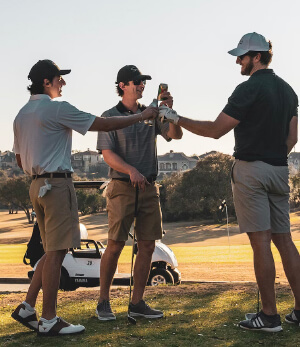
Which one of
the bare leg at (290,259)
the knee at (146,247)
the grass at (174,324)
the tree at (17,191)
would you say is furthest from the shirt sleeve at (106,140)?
the tree at (17,191)

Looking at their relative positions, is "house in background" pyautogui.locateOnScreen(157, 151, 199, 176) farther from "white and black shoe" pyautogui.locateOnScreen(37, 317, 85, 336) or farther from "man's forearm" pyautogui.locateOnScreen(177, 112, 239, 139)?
"white and black shoe" pyautogui.locateOnScreen(37, 317, 85, 336)

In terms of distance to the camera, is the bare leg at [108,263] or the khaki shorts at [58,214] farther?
the bare leg at [108,263]

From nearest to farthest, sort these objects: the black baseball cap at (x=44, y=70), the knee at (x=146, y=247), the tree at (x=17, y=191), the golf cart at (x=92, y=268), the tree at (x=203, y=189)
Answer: the black baseball cap at (x=44, y=70)
the knee at (x=146, y=247)
the golf cart at (x=92, y=268)
the tree at (x=203, y=189)
the tree at (x=17, y=191)

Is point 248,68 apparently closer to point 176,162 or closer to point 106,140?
point 106,140

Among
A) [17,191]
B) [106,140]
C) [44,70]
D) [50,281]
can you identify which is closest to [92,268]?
[106,140]

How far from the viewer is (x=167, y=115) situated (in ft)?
17.5

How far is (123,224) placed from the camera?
583 centimetres

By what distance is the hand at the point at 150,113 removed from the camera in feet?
17.8

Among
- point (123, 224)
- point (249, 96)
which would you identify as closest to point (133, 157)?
point (123, 224)

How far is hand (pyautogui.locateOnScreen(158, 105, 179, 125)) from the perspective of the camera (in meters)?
5.28

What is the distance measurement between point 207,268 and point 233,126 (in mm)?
16332

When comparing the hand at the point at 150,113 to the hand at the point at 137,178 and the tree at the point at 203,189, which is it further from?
the tree at the point at 203,189

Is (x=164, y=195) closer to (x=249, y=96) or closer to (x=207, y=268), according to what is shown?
(x=207, y=268)

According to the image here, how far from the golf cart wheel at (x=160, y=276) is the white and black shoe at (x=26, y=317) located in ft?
22.7
